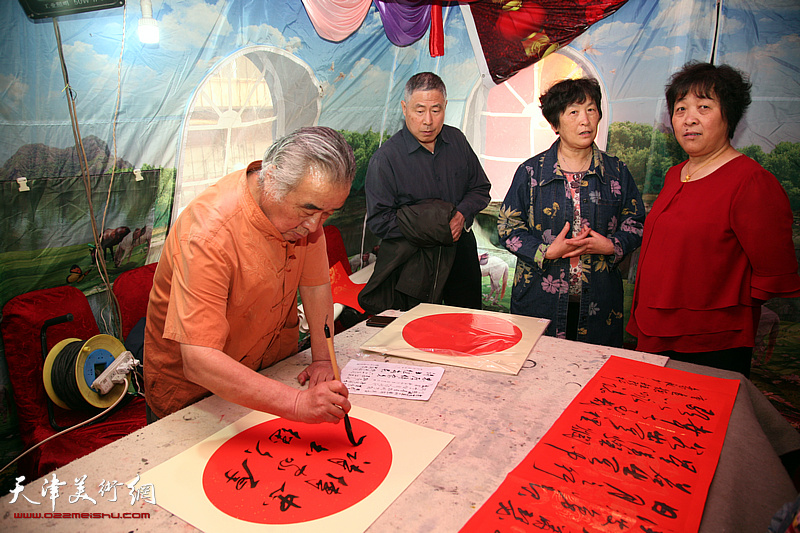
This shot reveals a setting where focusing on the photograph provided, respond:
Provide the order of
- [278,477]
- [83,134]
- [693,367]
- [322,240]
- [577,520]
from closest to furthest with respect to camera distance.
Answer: [577,520] < [278,477] < [693,367] < [322,240] < [83,134]

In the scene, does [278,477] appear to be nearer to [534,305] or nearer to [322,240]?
[322,240]

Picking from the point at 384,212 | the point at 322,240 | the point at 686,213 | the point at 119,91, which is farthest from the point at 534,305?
the point at 119,91

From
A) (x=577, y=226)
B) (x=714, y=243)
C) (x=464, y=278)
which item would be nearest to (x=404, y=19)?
(x=464, y=278)

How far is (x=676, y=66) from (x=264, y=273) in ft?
10.8

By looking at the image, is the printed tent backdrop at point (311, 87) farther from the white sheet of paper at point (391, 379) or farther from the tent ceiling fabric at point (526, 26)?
the white sheet of paper at point (391, 379)

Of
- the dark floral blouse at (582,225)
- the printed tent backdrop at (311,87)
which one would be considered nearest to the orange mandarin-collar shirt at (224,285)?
the dark floral blouse at (582,225)

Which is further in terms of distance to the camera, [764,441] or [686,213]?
[686,213]

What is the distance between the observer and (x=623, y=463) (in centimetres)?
101

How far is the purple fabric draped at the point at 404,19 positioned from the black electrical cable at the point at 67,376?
2.97 meters

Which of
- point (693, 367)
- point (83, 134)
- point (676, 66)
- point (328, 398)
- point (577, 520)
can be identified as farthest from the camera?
point (676, 66)

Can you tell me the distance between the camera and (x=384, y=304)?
2775mm

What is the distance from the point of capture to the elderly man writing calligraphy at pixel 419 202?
2646 mm

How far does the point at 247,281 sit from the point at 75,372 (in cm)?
133

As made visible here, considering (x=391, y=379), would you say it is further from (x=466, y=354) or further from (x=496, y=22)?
(x=496, y=22)
